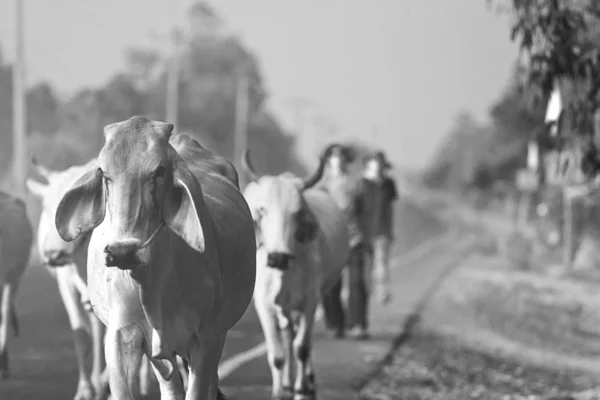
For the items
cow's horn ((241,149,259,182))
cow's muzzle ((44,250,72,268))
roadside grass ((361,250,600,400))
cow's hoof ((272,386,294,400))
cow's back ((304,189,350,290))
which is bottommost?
roadside grass ((361,250,600,400))

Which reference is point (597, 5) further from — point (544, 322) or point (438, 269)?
point (438, 269)

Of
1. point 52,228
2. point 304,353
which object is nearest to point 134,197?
point 52,228

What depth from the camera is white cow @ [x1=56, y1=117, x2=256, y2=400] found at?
6.64m

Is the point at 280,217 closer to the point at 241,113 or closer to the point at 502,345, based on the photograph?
the point at 502,345

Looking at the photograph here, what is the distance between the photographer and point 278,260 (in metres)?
10.2

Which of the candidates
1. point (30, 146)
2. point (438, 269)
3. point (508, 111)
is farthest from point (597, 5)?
point (30, 146)

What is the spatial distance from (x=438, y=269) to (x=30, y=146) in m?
26.2

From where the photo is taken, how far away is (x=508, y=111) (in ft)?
169

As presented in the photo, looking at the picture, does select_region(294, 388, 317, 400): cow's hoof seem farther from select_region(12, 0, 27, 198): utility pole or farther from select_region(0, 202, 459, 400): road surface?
select_region(12, 0, 27, 198): utility pole

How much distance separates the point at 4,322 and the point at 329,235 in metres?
3.25

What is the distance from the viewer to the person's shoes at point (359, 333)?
16125 millimetres

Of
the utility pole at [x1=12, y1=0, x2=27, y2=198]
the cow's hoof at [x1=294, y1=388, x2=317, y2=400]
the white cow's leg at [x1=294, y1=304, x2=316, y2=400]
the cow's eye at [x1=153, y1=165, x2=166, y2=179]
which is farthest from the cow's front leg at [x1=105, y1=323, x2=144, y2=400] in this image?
the utility pole at [x1=12, y1=0, x2=27, y2=198]

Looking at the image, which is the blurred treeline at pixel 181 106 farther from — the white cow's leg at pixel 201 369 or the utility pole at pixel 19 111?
the white cow's leg at pixel 201 369

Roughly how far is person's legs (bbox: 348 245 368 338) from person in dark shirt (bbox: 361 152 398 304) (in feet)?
1.74
